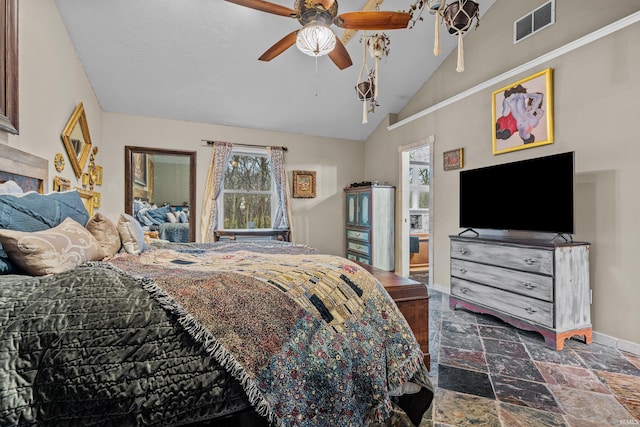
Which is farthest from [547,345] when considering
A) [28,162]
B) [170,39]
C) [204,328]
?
[170,39]

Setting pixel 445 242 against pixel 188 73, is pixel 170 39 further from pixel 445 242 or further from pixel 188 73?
pixel 445 242

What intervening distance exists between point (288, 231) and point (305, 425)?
413 cm

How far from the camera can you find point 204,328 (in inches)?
41.3

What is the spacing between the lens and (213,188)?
4836 mm

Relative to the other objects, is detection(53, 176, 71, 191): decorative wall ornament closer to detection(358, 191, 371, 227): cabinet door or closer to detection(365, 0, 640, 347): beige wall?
detection(358, 191, 371, 227): cabinet door

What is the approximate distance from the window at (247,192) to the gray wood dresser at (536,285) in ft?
11.3

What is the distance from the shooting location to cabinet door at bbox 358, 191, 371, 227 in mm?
4992

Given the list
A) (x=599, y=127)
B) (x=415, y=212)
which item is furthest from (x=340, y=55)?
(x=415, y=212)

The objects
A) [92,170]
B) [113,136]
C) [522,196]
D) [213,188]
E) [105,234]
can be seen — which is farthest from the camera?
[213,188]

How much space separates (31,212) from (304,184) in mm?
4133

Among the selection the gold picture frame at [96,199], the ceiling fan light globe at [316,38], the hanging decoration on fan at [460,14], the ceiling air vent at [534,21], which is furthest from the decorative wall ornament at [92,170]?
the ceiling air vent at [534,21]

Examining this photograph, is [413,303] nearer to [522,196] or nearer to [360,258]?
[522,196]

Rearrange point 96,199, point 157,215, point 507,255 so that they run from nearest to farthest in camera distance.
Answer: point 507,255 → point 96,199 → point 157,215

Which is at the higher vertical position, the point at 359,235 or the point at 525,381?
the point at 359,235
